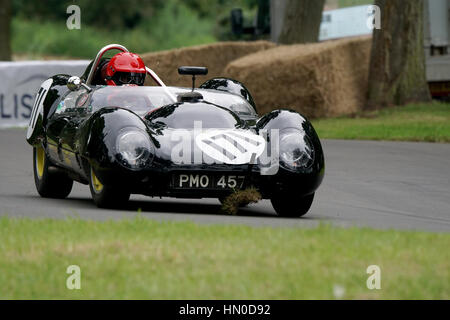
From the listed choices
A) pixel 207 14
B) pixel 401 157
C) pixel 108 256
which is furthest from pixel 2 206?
pixel 207 14

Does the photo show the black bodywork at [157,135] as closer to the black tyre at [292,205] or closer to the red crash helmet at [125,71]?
the black tyre at [292,205]

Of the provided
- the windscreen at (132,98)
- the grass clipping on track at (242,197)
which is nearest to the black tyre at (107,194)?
the grass clipping on track at (242,197)

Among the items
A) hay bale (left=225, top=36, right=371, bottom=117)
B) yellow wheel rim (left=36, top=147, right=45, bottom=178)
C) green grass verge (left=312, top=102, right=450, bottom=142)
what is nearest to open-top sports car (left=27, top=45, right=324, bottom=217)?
yellow wheel rim (left=36, top=147, right=45, bottom=178)

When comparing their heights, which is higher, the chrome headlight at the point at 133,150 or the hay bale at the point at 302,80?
the chrome headlight at the point at 133,150

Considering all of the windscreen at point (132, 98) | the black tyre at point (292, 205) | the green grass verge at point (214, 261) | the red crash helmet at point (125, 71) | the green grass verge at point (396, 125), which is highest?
the red crash helmet at point (125, 71)

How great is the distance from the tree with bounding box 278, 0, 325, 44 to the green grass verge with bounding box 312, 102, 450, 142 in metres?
4.43

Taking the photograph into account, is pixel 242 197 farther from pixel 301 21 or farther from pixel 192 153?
pixel 301 21

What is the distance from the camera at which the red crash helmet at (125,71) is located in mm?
12555

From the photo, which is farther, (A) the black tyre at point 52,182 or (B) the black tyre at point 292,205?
(A) the black tyre at point 52,182

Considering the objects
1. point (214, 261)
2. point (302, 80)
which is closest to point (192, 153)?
point (214, 261)

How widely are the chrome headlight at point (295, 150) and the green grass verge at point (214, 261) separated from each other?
5.77 ft

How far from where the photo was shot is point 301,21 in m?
27.9

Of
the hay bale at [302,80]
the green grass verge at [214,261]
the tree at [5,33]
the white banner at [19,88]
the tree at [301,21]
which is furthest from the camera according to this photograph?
the tree at [5,33]
